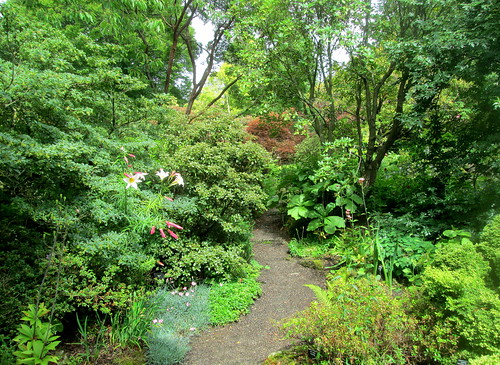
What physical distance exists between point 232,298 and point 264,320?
46cm

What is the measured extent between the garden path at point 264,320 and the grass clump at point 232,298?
0.08 metres

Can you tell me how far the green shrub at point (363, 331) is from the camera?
1.84 metres

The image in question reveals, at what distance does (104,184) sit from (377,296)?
8.52ft

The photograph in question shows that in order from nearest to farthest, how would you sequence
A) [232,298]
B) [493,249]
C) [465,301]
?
[465,301]
[493,249]
[232,298]

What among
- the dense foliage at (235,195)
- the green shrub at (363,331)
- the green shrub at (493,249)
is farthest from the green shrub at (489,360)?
the green shrub at (493,249)

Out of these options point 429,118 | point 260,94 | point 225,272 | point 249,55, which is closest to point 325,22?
point 249,55

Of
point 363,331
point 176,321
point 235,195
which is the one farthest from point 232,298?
point 363,331

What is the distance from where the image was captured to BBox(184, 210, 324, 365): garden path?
2467 mm

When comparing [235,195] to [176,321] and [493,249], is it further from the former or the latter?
[493,249]

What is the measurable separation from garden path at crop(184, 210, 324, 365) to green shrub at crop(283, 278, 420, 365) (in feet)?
1.53

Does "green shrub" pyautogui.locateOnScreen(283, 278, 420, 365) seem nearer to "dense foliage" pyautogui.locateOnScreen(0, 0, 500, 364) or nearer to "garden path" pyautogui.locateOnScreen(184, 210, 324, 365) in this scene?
"dense foliage" pyautogui.locateOnScreen(0, 0, 500, 364)

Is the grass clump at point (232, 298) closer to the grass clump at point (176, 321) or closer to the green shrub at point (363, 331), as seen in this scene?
the grass clump at point (176, 321)

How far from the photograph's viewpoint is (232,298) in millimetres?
3283

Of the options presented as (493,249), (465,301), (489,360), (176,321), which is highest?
(493,249)
